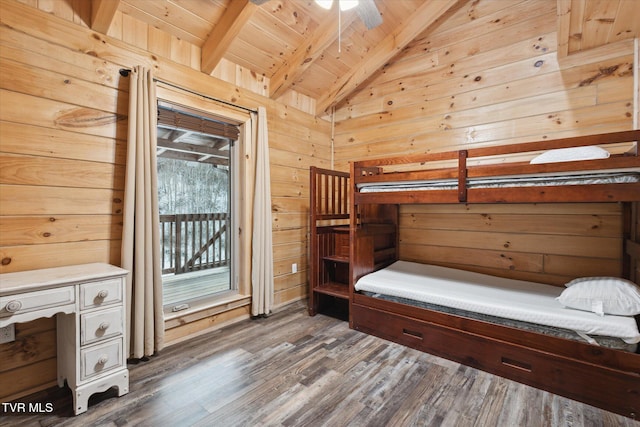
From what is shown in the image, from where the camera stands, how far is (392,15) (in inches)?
111

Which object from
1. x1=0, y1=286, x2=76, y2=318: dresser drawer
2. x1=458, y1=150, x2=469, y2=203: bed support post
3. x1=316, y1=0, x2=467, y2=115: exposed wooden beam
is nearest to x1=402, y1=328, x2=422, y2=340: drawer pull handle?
x1=458, y1=150, x2=469, y2=203: bed support post

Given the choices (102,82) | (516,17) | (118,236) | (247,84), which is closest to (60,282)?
(118,236)

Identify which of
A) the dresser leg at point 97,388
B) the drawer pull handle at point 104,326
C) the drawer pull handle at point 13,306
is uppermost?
the drawer pull handle at point 13,306

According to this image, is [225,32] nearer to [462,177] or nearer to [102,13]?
[102,13]

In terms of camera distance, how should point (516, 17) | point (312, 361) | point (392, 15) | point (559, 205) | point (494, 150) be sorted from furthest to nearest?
point (392, 15) < point (516, 17) < point (559, 205) < point (312, 361) < point (494, 150)

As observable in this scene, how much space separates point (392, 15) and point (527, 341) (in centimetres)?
295

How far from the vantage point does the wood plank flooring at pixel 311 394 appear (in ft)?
4.96

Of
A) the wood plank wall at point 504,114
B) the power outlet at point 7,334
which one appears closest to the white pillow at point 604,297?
the wood plank wall at point 504,114

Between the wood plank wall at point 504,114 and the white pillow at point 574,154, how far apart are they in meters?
0.79

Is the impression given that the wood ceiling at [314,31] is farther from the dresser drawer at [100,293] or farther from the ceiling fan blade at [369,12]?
the dresser drawer at [100,293]

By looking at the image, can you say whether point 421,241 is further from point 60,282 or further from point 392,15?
point 60,282

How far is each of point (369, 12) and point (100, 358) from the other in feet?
8.65

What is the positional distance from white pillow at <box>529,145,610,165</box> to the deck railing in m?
3.24

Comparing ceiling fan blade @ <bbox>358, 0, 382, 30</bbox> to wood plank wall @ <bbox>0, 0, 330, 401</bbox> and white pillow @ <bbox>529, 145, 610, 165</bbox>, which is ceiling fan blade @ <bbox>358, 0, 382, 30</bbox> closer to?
white pillow @ <bbox>529, 145, 610, 165</bbox>
